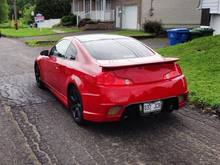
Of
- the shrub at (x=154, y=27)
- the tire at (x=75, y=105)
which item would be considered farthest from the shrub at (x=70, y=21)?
the tire at (x=75, y=105)

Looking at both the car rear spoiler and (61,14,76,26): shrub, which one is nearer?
the car rear spoiler

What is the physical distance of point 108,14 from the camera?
3625cm

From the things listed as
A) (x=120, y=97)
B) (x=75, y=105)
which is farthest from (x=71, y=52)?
(x=120, y=97)

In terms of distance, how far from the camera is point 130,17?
32.8 meters

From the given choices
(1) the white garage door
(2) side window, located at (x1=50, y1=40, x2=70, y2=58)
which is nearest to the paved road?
(2) side window, located at (x1=50, y1=40, x2=70, y2=58)

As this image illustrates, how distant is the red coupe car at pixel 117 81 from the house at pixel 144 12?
21130 millimetres

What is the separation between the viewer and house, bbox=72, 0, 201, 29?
89.3 ft

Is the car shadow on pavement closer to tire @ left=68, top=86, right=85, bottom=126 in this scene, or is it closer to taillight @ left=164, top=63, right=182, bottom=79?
tire @ left=68, top=86, right=85, bottom=126

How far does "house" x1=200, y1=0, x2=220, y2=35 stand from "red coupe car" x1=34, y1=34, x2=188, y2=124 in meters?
11.8

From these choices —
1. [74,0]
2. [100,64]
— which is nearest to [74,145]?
[100,64]

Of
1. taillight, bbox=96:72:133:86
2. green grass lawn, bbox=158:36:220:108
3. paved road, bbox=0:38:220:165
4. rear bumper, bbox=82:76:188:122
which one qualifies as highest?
taillight, bbox=96:72:133:86

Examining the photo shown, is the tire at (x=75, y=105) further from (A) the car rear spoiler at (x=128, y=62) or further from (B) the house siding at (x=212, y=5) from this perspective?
(B) the house siding at (x=212, y=5)

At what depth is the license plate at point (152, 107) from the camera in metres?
5.60

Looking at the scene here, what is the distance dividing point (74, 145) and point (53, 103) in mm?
2487
